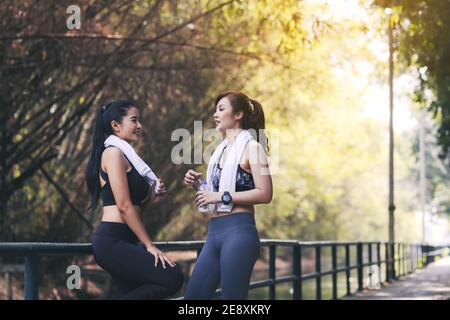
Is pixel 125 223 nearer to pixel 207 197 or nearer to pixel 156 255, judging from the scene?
pixel 156 255

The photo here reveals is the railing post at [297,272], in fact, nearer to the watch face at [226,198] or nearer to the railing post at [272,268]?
the railing post at [272,268]

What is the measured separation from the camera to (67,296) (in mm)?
20766

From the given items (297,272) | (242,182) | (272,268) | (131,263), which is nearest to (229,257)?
(242,182)

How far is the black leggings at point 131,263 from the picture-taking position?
17.9 ft

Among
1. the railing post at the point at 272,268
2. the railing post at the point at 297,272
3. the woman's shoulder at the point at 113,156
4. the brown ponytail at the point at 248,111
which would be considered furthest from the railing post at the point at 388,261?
the woman's shoulder at the point at 113,156

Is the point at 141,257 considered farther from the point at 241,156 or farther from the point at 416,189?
the point at 416,189

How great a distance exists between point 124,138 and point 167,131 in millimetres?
15553

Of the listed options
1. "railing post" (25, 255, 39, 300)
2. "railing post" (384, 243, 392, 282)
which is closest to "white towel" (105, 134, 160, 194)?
"railing post" (25, 255, 39, 300)

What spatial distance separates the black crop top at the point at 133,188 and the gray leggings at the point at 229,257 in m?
0.44

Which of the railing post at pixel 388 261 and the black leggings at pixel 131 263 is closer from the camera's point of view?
the black leggings at pixel 131 263

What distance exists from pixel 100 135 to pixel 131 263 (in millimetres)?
756

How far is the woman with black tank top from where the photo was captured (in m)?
5.39

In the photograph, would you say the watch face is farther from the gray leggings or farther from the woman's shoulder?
the woman's shoulder
